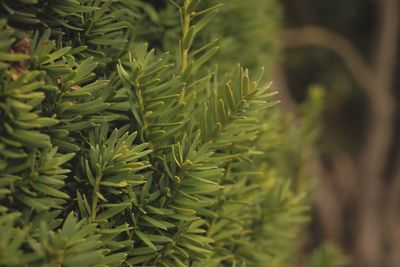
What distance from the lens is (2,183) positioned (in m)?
0.47

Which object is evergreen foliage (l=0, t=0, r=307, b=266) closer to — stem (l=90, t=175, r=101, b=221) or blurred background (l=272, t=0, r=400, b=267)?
stem (l=90, t=175, r=101, b=221)

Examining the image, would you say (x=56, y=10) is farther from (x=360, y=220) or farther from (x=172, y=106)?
(x=360, y=220)

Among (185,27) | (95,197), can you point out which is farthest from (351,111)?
(95,197)

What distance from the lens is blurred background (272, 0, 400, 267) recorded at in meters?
2.12

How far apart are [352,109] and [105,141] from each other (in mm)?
2037

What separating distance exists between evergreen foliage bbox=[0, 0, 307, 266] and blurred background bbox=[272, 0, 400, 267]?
4.59ft

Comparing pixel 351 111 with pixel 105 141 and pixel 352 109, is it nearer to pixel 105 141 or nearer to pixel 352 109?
pixel 352 109

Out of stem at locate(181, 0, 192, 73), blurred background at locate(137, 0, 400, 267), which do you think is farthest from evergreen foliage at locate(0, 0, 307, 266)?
blurred background at locate(137, 0, 400, 267)

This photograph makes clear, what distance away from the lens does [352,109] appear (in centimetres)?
242

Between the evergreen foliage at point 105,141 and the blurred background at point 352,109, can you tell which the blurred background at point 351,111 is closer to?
the blurred background at point 352,109

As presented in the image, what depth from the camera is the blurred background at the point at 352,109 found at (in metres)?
2.12

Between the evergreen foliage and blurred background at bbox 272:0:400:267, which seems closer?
the evergreen foliage

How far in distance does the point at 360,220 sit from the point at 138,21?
1.65m

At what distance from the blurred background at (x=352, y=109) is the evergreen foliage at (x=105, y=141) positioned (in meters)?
1.40
